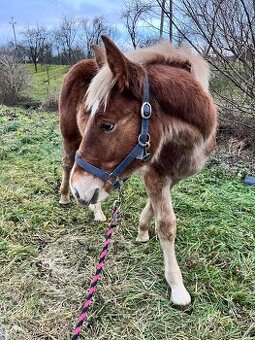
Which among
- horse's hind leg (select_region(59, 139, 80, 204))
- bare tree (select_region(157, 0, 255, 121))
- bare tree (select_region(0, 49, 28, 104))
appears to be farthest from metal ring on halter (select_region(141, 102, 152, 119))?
bare tree (select_region(0, 49, 28, 104))

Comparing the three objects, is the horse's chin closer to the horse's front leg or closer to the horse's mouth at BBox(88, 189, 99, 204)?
the horse's mouth at BBox(88, 189, 99, 204)

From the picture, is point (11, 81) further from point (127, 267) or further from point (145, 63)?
point (145, 63)

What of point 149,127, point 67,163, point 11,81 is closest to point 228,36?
point 67,163

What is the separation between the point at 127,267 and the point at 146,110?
5.04 feet

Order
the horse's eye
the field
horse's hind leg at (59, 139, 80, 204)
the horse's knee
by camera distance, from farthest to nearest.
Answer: horse's hind leg at (59, 139, 80, 204), the horse's knee, the field, the horse's eye

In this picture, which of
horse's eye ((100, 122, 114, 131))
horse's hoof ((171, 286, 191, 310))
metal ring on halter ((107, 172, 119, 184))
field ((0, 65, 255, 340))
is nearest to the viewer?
horse's eye ((100, 122, 114, 131))

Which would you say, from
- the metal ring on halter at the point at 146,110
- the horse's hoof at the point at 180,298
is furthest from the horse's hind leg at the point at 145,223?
the metal ring on halter at the point at 146,110

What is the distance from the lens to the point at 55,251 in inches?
135

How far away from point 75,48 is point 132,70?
107ft

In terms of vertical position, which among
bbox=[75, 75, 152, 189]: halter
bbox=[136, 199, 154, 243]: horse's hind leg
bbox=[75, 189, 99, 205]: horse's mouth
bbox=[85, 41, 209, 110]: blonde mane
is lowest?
bbox=[136, 199, 154, 243]: horse's hind leg

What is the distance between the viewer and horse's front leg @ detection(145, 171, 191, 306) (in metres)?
2.76

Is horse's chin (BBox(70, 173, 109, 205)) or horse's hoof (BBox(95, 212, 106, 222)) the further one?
horse's hoof (BBox(95, 212, 106, 222))

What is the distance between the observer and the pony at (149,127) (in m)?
2.17

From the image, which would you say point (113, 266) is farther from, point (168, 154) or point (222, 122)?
point (222, 122)
